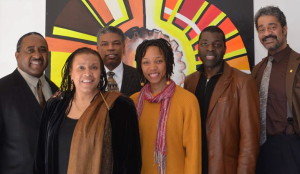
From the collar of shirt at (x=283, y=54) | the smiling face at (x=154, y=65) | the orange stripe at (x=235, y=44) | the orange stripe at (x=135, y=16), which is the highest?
the orange stripe at (x=135, y=16)

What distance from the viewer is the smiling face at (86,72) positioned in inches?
76.6

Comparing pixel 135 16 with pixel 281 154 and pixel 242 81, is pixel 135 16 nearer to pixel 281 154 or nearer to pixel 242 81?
pixel 242 81

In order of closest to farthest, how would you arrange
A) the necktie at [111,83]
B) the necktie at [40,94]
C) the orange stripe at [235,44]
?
the necktie at [40,94] → the necktie at [111,83] → the orange stripe at [235,44]

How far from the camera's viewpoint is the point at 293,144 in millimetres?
2258

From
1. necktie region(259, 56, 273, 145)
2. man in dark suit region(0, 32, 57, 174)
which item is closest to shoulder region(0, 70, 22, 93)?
man in dark suit region(0, 32, 57, 174)

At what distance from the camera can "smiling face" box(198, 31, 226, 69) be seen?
7.58 feet

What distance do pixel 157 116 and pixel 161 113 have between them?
41 millimetres

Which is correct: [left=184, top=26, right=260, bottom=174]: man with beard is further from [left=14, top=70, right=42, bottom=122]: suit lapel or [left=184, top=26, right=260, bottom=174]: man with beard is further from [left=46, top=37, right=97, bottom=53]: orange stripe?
[left=46, top=37, right=97, bottom=53]: orange stripe

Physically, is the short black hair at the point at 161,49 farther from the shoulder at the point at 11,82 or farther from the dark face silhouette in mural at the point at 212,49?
the shoulder at the point at 11,82

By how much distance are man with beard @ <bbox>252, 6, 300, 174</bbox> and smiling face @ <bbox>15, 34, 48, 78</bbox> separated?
1.62 metres

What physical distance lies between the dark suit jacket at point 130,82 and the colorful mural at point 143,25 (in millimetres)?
338

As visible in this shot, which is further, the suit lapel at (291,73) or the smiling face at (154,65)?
the suit lapel at (291,73)

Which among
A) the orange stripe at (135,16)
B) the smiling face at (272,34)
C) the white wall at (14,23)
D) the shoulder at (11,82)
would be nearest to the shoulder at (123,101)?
the shoulder at (11,82)

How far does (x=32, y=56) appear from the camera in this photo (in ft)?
8.00
